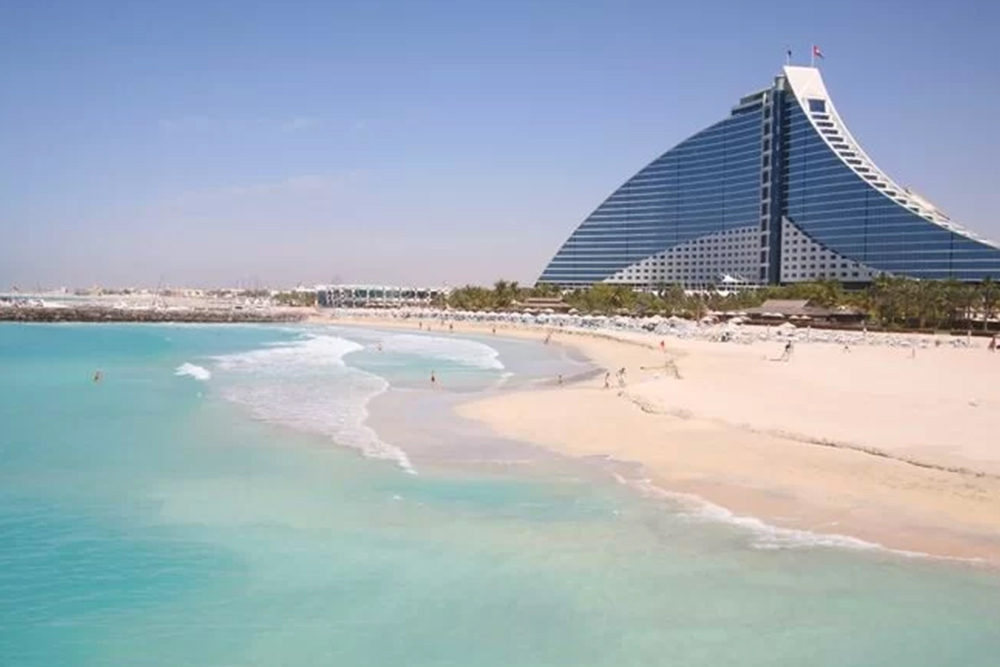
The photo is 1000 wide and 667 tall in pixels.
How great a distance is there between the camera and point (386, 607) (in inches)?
399

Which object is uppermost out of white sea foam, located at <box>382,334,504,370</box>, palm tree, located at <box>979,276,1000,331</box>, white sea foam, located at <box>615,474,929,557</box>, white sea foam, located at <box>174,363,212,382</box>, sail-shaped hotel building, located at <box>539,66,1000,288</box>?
sail-shaped hotel building, located at <box>539,66,1000,288</box>

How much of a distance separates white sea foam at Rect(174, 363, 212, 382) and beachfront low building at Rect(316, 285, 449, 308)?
414 feet

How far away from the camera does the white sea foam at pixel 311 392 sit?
21.9 metres

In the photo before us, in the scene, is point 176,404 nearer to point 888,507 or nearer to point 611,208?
point 888,507

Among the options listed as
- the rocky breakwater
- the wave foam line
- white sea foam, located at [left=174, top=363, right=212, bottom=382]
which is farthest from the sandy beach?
the rocky breakwater

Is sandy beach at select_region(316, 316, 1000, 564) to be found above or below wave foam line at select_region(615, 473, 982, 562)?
above

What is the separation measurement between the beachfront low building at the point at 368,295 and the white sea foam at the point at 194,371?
414ft

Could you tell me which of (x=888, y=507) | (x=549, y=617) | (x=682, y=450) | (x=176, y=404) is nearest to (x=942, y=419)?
(x=682, y=450)

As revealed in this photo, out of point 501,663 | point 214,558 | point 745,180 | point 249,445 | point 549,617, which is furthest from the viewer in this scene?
point 745,180

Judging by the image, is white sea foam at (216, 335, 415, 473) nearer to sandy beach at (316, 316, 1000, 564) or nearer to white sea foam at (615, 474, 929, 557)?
sandy beach at (316, 316, 1000, 564)

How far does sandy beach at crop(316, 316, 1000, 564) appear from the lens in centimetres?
1327

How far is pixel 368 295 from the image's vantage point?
182000 millimetres

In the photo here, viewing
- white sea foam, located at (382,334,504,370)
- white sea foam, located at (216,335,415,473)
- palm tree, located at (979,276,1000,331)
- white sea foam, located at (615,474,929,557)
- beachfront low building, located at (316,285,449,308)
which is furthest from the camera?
beachfront low building, located at (316,285,449,308)

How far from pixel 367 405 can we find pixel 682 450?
12.5 metres
